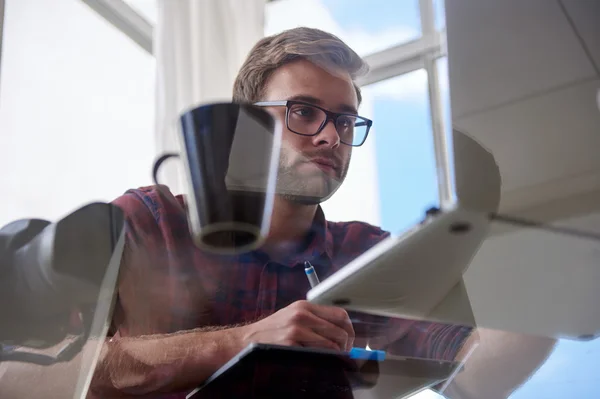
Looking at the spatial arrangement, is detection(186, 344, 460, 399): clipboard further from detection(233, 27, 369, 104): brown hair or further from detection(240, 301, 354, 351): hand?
detection(233, 27, 369, 104): brown hair

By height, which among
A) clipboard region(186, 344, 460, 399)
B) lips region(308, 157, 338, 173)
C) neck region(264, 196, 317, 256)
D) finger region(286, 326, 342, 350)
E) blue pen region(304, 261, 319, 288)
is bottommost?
clipboard region(186, 344, 460, 399)

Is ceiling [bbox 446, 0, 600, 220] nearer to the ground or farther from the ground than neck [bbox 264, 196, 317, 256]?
farther from the ground

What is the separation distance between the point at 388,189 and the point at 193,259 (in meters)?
0.15

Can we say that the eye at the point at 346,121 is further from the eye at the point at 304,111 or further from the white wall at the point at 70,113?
the white wall at the point at 70,113

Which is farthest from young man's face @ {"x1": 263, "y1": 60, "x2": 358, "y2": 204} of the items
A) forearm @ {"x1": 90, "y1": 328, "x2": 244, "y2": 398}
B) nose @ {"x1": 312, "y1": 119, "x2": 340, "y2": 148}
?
forearm @ {"x1": 90, "y1": 328, "x2": 244, "y2": 398}

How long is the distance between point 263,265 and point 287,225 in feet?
0.11

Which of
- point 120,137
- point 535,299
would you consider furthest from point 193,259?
point 535,299

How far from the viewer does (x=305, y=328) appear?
0.41 meters

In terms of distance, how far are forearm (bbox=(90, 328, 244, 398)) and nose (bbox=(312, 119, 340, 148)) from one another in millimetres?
142

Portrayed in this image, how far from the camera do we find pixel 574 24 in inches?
17.8

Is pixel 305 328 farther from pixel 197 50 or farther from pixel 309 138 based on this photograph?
pixel 197 50

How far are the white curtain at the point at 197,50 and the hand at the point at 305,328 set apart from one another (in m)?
0.16

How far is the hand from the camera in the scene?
413 millimetres

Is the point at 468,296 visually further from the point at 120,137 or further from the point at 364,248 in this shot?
the point at 120,137
